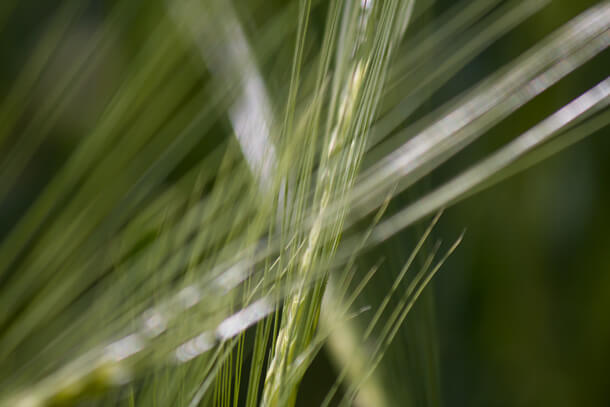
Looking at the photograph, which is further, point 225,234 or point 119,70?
point 119,70

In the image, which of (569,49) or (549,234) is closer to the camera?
(569,49)

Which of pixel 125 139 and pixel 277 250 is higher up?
pixel 125 139

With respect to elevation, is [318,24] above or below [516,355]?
above

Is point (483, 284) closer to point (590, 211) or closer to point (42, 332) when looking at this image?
point (590, 211)

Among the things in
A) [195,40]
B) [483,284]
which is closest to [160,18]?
[195,40]

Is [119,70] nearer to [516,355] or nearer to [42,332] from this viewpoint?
[42,332]

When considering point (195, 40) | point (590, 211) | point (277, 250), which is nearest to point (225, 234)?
point (277, 250)

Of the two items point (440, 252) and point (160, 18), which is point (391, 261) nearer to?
point (440, 252)

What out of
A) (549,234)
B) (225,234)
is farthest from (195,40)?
(549,234)


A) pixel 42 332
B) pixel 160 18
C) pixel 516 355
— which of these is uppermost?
pixel 160 18
